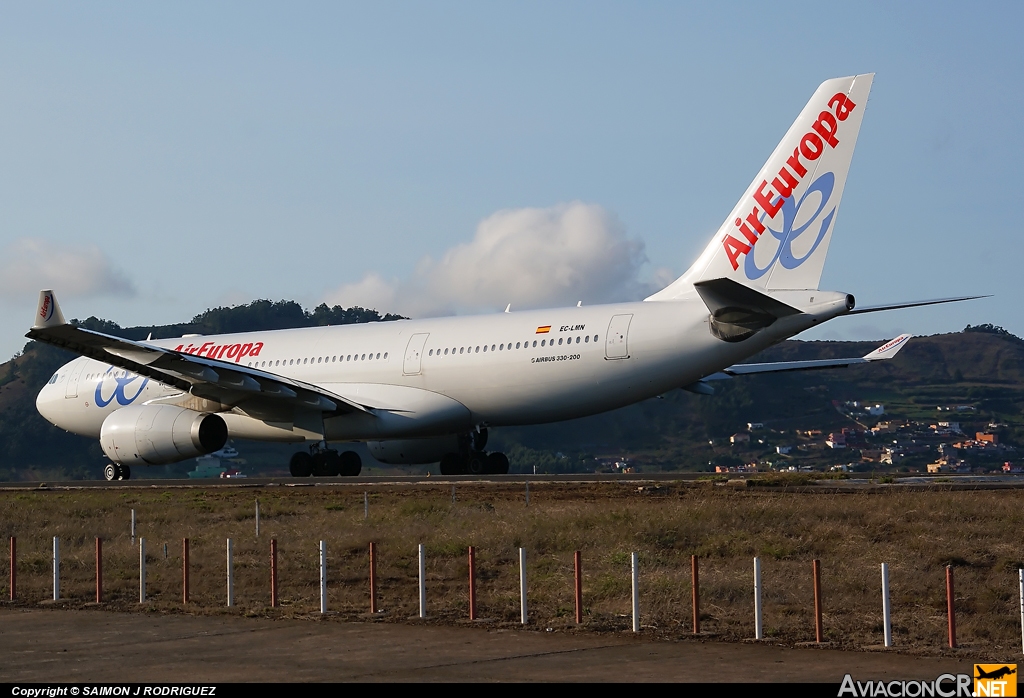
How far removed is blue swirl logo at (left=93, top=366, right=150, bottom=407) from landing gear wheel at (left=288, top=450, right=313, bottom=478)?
Answer: 558cm

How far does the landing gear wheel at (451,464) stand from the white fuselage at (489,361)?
6.85 ft

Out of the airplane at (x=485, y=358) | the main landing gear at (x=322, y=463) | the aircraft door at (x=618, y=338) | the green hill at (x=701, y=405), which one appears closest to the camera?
the airplane at (x=485, y=358)

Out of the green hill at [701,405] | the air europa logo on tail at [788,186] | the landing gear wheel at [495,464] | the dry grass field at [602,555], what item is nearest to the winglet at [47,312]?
the dry grass field at [602,555]

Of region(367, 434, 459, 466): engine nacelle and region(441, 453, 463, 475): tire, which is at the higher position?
region(367, 434, 459, 466): engine nacelle

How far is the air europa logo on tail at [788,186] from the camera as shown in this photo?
28953 millimetres

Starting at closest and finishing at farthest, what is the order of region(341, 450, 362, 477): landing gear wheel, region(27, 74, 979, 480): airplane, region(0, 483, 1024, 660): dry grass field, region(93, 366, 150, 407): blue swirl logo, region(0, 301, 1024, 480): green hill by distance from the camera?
region(0, 483, 1024, 660): dry grass field → region(27, 74, 979, 480): airplane → region(341, 450, 362, 477): landing gear wheel → region(93, 366, 150, 407): blue swirl logo → region(0, 301, 1024, 480): green hill

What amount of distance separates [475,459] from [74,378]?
14020mm

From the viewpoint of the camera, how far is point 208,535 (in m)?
22.5

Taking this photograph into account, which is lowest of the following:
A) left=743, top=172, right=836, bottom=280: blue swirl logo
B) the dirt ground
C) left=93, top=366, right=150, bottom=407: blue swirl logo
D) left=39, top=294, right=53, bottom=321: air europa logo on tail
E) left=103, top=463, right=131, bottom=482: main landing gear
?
the dirt ground

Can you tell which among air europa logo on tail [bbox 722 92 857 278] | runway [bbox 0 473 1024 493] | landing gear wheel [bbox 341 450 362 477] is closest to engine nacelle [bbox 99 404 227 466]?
runway [bbox 0 473 1024 493]

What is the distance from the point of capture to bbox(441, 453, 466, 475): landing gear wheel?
3685 cm

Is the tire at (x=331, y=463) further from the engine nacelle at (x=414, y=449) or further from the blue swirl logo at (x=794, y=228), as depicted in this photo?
the blue swirl logo at (x=794, y=228)

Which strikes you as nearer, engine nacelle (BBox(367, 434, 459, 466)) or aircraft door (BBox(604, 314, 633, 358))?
aircraft door (BBox(604, 314, 633, 358))

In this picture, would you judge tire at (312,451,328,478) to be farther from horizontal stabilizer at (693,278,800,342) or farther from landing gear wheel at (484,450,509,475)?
horizontal stabilizer at (693,278,800,342)
